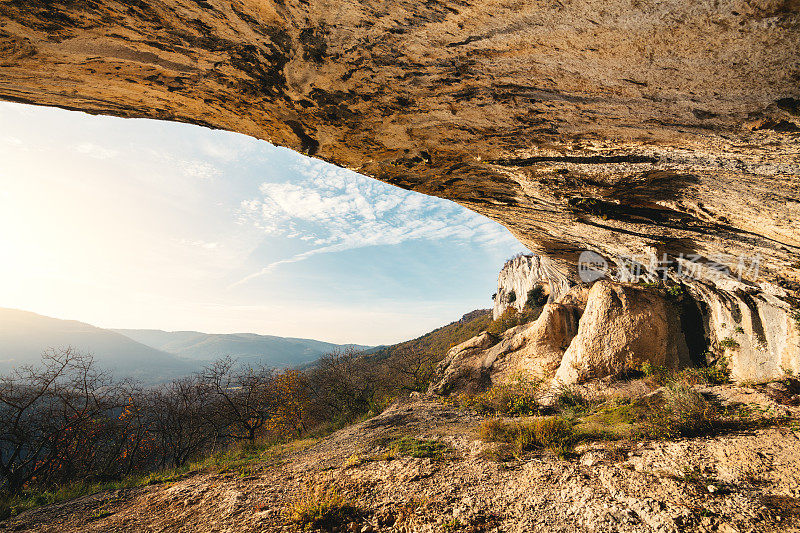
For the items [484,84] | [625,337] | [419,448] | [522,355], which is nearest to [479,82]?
[484,84]

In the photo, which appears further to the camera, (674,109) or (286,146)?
(286,146)

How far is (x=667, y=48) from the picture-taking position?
2430 mm

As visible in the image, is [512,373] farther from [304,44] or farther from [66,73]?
[66,73]

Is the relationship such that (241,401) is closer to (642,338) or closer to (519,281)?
(642,338)

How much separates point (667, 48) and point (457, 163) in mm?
3292

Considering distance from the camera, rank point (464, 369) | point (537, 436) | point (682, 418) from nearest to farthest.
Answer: point (682, 418) → point (537, 436) → point (464, 369)

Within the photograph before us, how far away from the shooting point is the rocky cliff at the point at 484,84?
2375 mm

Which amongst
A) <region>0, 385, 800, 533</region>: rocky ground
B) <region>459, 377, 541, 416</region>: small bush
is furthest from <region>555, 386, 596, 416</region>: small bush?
<region>0, 385, 800, 533</region>: rocky ground

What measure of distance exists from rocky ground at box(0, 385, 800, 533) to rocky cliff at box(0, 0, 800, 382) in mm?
4057

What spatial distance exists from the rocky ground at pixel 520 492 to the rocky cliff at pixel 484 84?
4.06 meters

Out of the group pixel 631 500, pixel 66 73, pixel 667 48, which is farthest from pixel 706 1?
pixel 631 500

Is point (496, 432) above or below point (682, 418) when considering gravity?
below

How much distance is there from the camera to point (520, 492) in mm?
5277

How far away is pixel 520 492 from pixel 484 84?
675 centimetres
